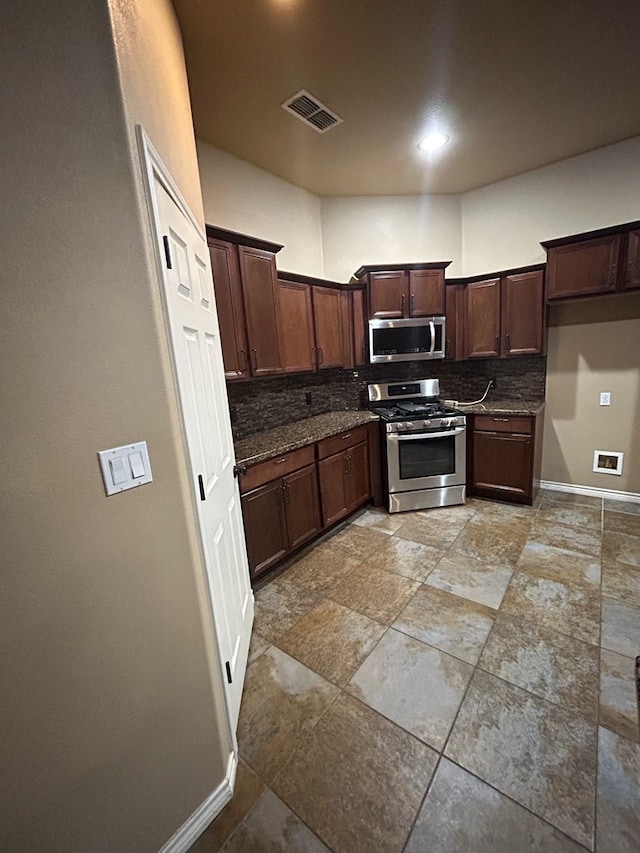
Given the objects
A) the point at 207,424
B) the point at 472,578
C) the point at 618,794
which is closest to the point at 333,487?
the point at 472,578

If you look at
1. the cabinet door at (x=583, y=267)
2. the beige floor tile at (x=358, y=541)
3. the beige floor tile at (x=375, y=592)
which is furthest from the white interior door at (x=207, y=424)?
the cabinet door at (x=583, y=267)

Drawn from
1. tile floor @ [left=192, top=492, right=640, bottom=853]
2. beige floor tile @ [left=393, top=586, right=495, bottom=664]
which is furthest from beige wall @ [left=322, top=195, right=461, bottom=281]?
beige floor tile @ [left=393, top=586, right=495, bottom=664]

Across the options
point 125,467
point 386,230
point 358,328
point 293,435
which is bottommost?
point 293,435

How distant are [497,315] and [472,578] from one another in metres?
2.39

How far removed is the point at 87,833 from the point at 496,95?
3.75 meters

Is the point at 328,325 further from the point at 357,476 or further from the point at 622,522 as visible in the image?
the point at 622,522

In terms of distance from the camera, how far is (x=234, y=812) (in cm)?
117

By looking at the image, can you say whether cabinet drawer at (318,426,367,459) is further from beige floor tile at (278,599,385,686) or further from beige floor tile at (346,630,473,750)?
beige floor tile at (346,630,473,750)

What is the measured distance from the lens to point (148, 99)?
1.02 m

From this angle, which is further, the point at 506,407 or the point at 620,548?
the point at 506,407

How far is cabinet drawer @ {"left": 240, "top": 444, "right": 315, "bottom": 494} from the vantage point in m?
2.14

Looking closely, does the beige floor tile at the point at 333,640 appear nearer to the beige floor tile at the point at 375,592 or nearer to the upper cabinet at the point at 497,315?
the beige floor tile at the point at 375,592

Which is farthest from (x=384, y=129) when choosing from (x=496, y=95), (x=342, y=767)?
(x=342, y=767)

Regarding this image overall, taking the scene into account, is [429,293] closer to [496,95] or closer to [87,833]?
[496,95]
